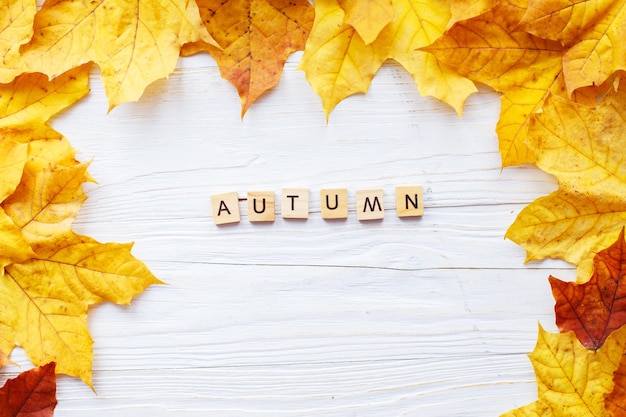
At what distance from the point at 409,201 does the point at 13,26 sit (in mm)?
714

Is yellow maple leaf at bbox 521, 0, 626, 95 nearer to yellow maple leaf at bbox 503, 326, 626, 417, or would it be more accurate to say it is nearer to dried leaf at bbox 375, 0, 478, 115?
dried leaf at bbox 375, 0, 478, 115

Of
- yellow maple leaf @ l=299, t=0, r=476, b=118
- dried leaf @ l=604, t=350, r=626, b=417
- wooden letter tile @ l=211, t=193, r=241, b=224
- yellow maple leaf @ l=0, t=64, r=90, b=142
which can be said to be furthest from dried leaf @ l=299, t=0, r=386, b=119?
dried leaf @ l=604, t=350, r=626, b=417

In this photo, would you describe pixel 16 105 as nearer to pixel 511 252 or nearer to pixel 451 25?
pixel 451 25

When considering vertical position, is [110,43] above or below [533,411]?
above

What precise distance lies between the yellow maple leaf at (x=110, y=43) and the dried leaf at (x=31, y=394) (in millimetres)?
446

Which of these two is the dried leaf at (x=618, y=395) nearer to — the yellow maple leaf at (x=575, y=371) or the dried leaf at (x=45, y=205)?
the yellow maple leaf at (x=575, y=371)

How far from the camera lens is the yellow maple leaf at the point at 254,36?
96cm

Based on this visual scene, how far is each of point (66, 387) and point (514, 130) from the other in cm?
87

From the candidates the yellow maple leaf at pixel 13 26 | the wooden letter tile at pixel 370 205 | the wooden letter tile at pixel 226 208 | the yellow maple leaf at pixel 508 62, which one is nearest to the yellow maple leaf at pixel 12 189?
the yellow maple leaf at pixel 13 26

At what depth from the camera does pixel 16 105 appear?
3.21 ft

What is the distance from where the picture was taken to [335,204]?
3.27 ft

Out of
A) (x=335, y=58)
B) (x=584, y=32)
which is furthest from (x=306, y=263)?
(x=584, y=32)

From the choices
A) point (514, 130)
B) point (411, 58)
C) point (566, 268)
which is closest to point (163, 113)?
point (411, 58)

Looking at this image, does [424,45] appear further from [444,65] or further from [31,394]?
[31,394]
